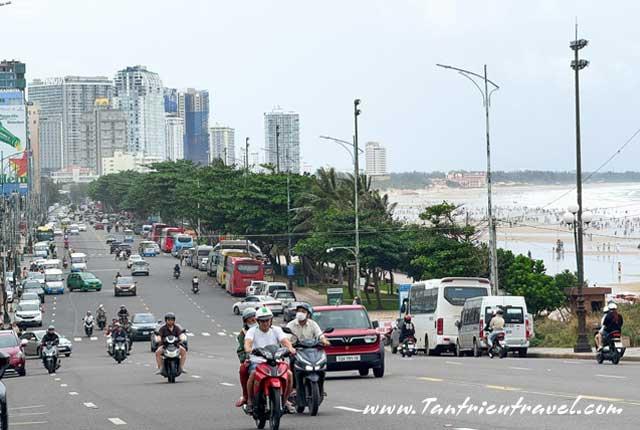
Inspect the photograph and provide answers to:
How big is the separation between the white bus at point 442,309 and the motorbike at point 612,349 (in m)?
13.8

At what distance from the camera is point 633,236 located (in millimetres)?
177625

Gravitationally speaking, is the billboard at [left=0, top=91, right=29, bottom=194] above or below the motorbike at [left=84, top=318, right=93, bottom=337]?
above

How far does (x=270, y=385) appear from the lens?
17.2 m

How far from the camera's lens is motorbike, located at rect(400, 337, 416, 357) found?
44062mm

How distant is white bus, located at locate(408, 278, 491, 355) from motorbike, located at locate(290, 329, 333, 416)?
25.8 metres

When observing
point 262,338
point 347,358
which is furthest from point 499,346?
point 262,338

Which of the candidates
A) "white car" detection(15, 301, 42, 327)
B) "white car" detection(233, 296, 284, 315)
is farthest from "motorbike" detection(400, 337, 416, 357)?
→ "white car" detection(15, 301, 42, 327)

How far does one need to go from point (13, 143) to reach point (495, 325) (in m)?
112

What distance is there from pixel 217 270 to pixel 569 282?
26.3m

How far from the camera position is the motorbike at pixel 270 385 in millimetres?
17141

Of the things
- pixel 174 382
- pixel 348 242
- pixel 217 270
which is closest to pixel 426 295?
pixel 174 382

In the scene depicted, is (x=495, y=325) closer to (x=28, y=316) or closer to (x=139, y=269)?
(x=28, y=316)

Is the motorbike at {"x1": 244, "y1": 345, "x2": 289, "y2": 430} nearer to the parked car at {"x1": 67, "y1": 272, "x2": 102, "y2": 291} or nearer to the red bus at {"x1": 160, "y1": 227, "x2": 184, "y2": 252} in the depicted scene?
the parked car at {"x1": 67, "y1": 272, "x2": 102, "y2": 291}

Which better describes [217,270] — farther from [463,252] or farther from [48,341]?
[48,341]
